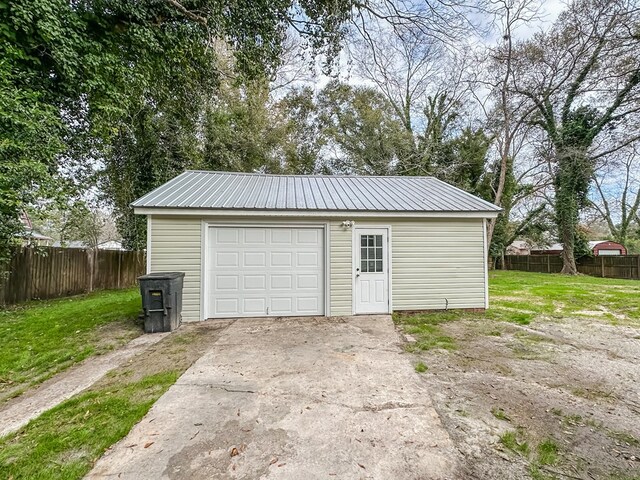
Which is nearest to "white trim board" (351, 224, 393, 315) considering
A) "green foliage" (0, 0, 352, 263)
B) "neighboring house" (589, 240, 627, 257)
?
"green foliage" (0, 0, 352, 263)

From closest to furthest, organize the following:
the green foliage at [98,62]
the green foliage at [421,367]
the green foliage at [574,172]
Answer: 1. the green foliage at [421,367]
2. the green foliage at [98,62]
3. the green foliage at [574,172]

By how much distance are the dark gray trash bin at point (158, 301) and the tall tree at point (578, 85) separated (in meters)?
16.5

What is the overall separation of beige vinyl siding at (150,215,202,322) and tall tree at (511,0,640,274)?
15.6 meters

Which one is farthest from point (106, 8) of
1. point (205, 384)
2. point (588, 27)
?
point (588, 27)

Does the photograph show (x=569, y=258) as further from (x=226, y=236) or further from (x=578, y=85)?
(x=226, y=236)

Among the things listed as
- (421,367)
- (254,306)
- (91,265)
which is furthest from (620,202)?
(91,265)

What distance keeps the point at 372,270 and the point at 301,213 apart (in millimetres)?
1978

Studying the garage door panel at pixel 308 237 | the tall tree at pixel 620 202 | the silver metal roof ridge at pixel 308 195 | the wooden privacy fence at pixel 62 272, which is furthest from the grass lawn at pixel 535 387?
the tall tree at pixel 620 202

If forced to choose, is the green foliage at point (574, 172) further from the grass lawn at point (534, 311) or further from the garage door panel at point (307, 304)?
the garage door panel at point (307, 304)

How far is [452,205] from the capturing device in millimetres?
6625

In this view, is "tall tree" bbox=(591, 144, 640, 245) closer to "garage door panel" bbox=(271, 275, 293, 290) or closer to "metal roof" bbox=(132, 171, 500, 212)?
A: "metal roof" bbox=(132, 171, 500, 212)

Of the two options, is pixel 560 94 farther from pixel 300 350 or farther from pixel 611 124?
pixel 300 350

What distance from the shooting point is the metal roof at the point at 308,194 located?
6.04 meters

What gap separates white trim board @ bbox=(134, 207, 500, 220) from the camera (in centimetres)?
563
